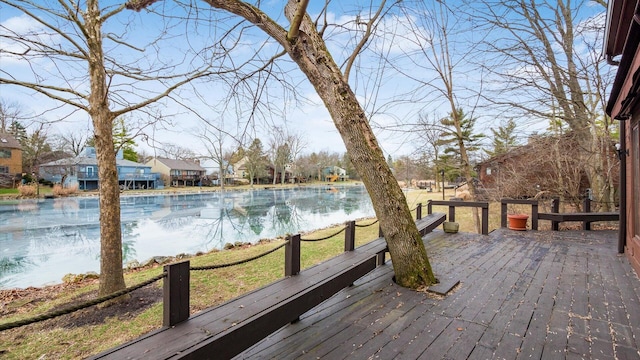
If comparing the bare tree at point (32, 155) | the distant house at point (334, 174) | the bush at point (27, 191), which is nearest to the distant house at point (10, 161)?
the bare tree at point (32, 155)

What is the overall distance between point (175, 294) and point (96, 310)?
12.9 feet

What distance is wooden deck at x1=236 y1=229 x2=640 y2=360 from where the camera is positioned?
1983 millimetres

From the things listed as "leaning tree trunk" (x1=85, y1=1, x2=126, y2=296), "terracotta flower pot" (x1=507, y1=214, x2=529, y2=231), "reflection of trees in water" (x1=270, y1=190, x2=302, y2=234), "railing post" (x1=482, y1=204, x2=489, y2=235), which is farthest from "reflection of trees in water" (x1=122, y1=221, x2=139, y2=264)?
"terracotta flower pot" (x1=507, y1=214, x2=529, y2=231)

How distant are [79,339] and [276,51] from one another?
4419mm

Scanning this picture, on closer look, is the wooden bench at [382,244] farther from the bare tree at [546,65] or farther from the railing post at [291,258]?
the bare tree at [546,65]

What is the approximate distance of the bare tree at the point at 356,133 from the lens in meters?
2.99

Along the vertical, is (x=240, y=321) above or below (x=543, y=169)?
below

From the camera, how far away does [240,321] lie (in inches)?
71.3

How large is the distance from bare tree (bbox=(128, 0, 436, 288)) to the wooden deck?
1.24 ft

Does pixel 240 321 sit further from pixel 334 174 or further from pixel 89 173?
pixel 334 174

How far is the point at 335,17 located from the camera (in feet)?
12.5

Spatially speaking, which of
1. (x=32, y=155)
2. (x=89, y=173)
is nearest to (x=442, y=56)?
(x=89, y=173)

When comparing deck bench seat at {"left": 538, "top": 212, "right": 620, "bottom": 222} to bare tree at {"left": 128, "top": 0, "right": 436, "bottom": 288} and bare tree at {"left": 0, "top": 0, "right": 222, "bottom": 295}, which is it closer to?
bare tree at {"left": 128, "top": 0, "right": 436, "bottom": 288}

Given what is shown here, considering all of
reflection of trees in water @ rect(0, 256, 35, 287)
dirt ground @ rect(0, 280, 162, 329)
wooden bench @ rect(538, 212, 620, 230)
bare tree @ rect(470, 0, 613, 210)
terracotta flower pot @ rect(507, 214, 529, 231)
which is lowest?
reflection of trees in water @ rect(0, 256, 35, 287)
